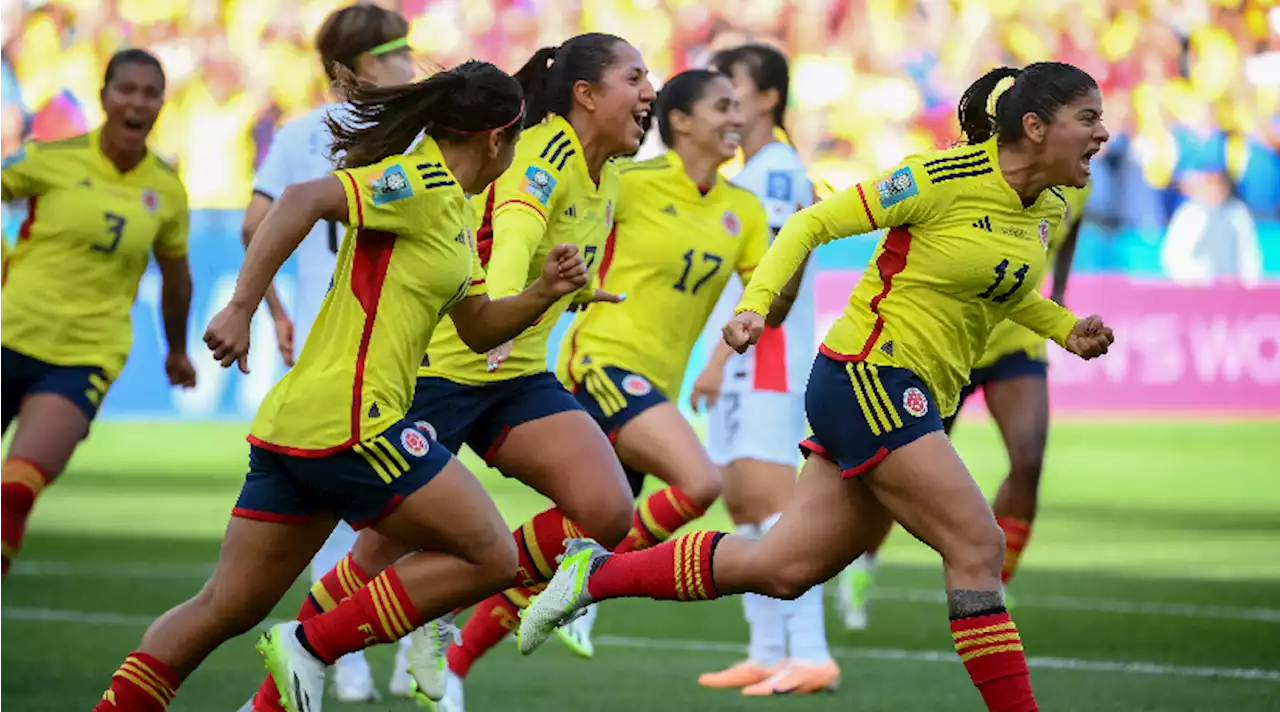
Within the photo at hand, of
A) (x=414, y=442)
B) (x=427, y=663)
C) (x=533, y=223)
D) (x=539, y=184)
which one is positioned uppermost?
(x=539, y=184)

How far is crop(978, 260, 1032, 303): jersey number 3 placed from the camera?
5.96 meters

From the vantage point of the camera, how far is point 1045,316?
21.2 ft

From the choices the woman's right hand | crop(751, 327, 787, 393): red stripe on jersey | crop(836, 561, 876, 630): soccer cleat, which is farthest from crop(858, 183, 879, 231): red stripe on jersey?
crop(836, 561, 876, 630): soccer cleat

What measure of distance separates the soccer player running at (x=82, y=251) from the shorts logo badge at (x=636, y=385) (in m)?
2.25

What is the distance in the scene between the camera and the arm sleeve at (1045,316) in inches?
253

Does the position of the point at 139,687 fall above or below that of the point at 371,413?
below

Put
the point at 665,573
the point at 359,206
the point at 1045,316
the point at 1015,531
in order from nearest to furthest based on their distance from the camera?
the point at 359,206 → the point at 665,573 → the point at 1045,316 → the point at 1015,531

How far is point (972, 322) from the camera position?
6.09 meters

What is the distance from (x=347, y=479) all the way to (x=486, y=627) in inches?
76.9

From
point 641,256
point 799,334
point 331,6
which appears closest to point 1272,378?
point 331,6

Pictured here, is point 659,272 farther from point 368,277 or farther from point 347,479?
point 347,479

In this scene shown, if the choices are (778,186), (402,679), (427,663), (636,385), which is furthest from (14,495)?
(778,186)

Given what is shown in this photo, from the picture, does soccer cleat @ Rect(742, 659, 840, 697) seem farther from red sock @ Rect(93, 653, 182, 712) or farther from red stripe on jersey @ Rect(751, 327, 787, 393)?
red sock @ Rect(93, 653, 182, 712)

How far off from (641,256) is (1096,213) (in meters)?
14.9
